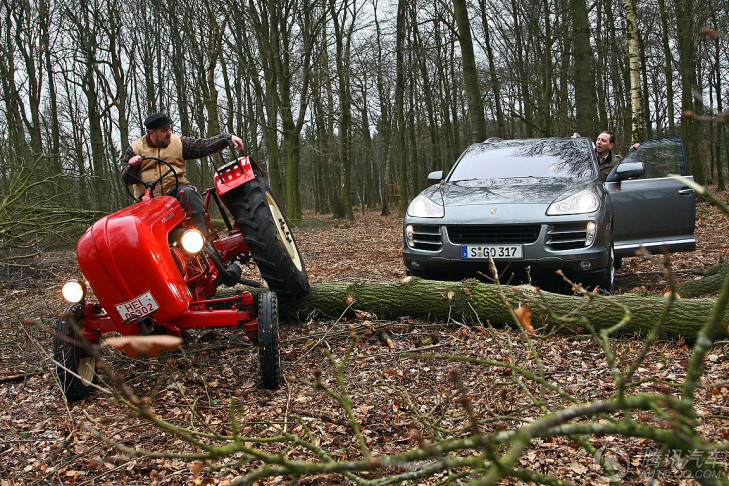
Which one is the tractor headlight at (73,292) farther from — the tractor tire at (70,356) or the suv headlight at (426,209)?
the suv headlight at (426,209)

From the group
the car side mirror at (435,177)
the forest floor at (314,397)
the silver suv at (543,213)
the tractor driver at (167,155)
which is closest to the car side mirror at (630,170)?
the silver suv at (543,213)

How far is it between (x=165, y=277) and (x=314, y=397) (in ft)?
4.05

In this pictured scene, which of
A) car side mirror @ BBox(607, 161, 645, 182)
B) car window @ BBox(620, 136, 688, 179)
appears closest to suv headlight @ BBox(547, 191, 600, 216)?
car side mirror @ BBox(607, 161, 645, 182)

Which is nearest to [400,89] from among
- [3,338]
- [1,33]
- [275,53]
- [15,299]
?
[275,53]

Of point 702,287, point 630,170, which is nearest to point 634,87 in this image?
point 630,170

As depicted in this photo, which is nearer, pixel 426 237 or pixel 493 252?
pixel 493 252

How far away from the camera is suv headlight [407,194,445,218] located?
5125 millimetres

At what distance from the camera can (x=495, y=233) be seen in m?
4.83

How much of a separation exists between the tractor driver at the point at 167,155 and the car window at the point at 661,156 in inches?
195

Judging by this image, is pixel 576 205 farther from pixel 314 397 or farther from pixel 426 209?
pixel 314 397

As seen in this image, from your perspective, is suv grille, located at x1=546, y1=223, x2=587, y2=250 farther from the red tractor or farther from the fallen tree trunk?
the red tractor

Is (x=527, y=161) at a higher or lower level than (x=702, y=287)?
higher

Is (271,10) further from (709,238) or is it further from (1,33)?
(709,238)

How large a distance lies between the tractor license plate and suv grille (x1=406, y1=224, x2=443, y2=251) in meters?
2.72
